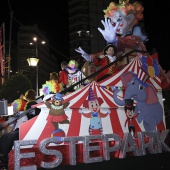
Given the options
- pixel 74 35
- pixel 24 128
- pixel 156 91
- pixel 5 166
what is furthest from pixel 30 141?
pixel 74 35

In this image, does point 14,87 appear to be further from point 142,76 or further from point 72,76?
point 142,76

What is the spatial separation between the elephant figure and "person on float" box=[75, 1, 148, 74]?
82.0 inches

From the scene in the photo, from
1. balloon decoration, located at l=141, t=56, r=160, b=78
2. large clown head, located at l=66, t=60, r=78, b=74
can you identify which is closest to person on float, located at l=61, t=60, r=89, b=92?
large clown head, located at l=66, t=60, r=78, b=74

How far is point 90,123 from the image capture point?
4.94 m

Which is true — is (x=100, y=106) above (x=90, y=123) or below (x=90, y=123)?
above

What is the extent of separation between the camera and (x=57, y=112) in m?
4.62

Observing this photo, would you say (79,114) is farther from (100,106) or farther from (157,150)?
(157,150)

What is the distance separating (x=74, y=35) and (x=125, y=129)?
69.6m

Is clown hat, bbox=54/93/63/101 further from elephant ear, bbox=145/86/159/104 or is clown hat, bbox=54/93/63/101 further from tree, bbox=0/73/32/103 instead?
tree, bbox=0/73/32/103

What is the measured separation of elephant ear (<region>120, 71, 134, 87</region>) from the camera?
5.59 m

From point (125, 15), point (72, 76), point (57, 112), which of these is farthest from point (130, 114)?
point (125, 15)

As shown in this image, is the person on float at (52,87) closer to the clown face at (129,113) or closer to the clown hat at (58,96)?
the clown face at (129,113)

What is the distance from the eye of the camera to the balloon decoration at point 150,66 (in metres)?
6.07

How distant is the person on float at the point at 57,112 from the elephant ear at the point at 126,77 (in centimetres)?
149
